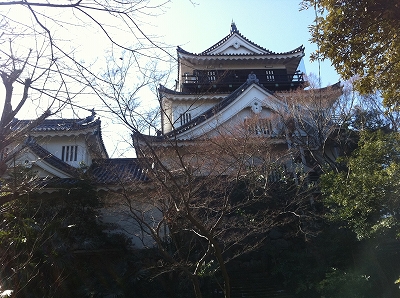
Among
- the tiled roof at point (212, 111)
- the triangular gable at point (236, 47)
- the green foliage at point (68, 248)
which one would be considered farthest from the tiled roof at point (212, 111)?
the triangular gable at point (236, 47)

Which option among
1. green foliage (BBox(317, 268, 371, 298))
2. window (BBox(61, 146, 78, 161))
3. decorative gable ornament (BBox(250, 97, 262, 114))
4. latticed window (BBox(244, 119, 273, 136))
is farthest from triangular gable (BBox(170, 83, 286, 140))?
green foliage (BBox(317, 268, 371, 298))

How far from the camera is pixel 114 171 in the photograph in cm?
1088

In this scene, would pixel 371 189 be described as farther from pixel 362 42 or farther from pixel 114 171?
pixel 114 171

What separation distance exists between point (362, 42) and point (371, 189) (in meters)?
5.29

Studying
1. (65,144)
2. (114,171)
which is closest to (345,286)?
(114,171)

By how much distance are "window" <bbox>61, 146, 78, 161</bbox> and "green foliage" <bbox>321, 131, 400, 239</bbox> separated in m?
10.6

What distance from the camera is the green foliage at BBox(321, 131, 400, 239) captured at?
9500mm

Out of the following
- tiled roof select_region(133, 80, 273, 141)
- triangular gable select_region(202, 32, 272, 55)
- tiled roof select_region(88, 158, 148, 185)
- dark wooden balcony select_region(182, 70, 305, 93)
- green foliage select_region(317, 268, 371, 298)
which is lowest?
green foliage select_region(317, 268, 371, 298)

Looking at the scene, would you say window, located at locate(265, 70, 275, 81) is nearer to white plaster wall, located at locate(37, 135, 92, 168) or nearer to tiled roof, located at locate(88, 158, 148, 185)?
tiled roof, located at locate(88, 158, 148, 185)

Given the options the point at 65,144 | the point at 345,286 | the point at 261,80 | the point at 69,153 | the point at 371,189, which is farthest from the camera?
the point at 261,80

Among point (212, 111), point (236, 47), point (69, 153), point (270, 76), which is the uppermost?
point (236, 47)

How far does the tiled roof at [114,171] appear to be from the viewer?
449 inches

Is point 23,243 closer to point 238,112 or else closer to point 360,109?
point 238,112

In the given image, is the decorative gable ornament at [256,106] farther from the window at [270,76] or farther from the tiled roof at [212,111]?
the window at [270,76]
